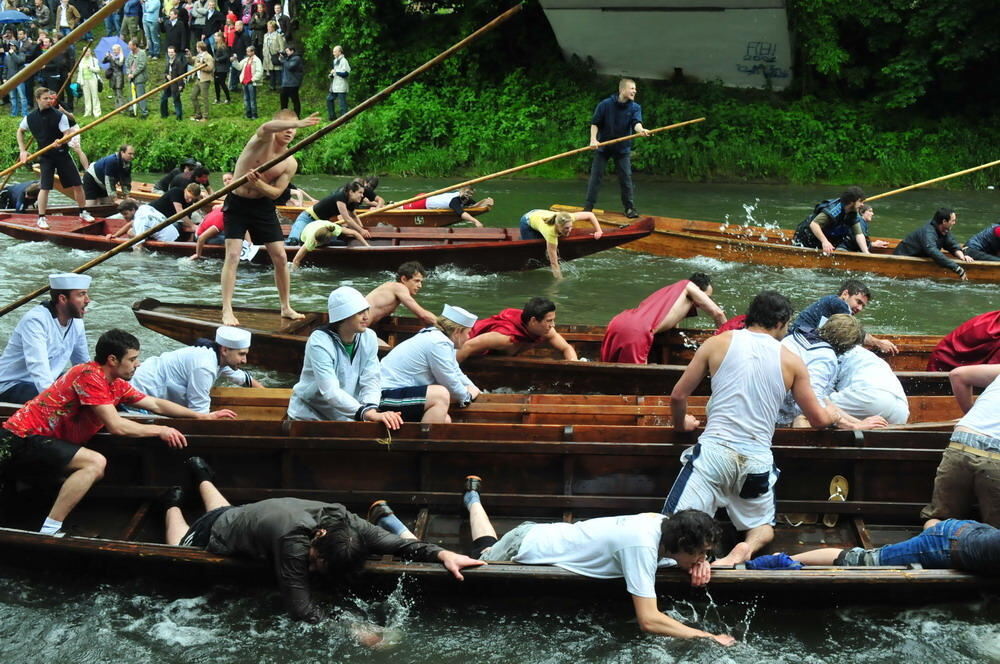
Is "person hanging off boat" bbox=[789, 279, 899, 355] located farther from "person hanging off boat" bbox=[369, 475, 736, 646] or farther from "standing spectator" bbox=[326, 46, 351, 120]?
"standing spectator" bbox=[326, 46, 351, 120]

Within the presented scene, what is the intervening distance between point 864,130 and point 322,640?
17.6 meters

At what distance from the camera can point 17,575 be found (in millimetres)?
5566

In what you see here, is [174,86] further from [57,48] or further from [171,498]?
[57,48]

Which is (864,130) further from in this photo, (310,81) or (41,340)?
(41,340)

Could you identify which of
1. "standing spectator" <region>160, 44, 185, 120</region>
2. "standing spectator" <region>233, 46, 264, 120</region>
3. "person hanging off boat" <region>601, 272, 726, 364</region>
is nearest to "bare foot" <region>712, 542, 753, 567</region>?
"person hanging off boat" <region>601, 272, 726, 364</region>

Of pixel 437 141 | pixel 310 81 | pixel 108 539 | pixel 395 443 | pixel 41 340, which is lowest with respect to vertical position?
Result: pixel 108 539

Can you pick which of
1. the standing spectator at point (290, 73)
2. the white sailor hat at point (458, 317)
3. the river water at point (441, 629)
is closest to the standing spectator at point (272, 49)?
the standing spectator at point (290, 73)

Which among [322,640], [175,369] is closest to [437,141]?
[175,369]

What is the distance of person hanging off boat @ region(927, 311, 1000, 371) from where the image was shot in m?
7.07

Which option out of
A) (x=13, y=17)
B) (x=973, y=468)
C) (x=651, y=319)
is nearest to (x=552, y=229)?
(x=651, y=319)

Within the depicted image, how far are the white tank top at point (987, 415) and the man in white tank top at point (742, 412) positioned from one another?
70 cm

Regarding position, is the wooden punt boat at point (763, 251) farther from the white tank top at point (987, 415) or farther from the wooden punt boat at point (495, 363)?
the white tank top at point (987, 415)

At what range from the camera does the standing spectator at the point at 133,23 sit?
85.0ft

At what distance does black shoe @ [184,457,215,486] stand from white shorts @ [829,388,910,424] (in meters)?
3.35
